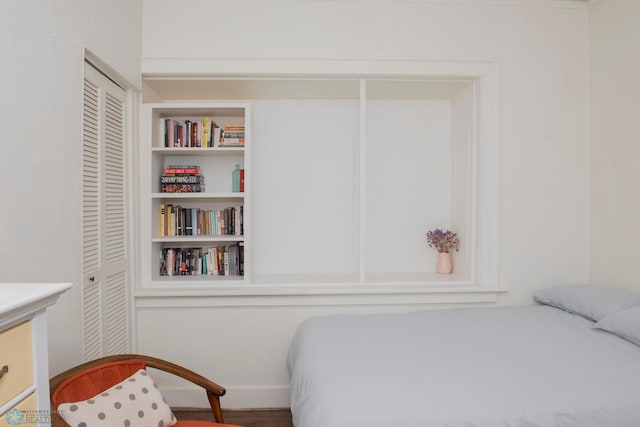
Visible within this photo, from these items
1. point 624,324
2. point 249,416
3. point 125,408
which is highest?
point 624,324

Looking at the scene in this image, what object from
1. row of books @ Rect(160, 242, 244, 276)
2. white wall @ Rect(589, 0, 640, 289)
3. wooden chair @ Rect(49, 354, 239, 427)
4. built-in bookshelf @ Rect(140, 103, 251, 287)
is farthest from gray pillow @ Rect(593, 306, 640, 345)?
row of books @ Rect(160, 242, 244, 276)

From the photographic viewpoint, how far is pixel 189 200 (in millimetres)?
2959

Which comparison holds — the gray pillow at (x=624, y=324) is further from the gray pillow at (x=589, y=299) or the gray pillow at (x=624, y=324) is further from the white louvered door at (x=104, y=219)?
the white louvered door at (x=104, y=219)

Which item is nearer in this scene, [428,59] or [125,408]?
[125,408]

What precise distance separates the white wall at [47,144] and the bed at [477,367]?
1.16m

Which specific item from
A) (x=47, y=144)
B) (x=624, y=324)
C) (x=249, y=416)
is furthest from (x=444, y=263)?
(x=47, y=144)

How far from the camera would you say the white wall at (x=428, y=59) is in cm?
257

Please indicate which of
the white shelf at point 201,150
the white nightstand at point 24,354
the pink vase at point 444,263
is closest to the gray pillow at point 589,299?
the pink vase at point 444,263

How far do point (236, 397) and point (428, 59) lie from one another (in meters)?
2.59

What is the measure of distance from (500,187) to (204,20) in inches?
89.6

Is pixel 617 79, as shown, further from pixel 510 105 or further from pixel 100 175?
pixel 100 175

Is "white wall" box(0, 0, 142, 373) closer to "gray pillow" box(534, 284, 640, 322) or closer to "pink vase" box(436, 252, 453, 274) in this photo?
"pink vase" box(436, 252, 453, 274)

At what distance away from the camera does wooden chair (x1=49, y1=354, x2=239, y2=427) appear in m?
1.44

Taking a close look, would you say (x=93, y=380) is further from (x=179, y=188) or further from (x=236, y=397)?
(x=179, y=188)
